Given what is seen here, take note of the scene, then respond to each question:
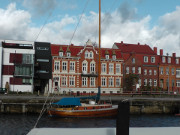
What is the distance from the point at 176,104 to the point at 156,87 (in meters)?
21.7

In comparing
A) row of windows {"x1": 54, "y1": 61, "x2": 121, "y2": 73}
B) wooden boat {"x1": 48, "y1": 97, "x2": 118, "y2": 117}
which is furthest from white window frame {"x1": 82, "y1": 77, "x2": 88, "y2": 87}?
wooden boat {"x1": 48, "y1": 97, "x2": 118, "y2": 117}

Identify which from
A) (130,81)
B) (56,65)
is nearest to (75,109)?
(56,65)

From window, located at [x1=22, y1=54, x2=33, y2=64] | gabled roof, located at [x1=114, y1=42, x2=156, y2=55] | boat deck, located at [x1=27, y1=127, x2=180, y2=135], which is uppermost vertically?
gabled roof, located at [x1=114, y1=42, x2=156, y2=55]

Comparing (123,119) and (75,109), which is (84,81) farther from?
(123,119)

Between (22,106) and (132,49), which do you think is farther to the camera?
(132,49)

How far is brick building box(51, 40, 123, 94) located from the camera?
183ft

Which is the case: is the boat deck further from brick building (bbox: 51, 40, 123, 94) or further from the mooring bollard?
brick building (bbox: 51, 40, 123, 94)

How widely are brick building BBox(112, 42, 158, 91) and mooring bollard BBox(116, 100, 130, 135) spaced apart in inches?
2186

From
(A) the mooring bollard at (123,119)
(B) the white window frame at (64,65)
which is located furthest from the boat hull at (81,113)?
(B) the white window frame at (64,65)

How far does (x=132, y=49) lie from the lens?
214 ft

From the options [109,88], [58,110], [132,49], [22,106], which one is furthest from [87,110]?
[132,49]

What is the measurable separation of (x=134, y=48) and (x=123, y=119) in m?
61.8

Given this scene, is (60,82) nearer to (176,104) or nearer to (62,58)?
(62,58)

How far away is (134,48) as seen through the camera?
65875mm
